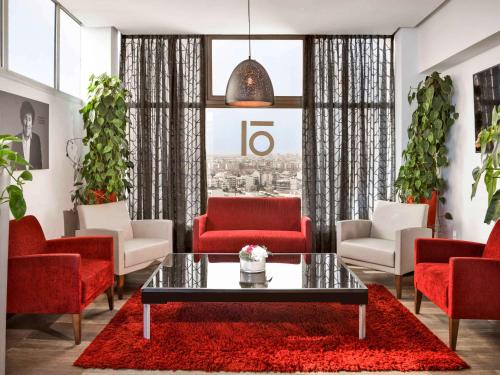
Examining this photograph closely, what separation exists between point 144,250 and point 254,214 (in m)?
1.52

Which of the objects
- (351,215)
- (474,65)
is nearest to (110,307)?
(351,215)

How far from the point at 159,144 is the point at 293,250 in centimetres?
242

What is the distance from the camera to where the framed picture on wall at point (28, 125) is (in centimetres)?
436

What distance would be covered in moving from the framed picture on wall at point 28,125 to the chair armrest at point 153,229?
3.62 feet

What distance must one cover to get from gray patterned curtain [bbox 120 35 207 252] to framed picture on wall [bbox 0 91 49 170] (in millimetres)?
1619

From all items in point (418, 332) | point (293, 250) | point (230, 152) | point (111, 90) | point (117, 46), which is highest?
point (117, 46)

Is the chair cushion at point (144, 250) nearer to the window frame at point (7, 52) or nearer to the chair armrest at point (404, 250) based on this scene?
the window frame at point (7, 52)

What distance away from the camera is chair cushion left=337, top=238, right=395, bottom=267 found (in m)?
4.85

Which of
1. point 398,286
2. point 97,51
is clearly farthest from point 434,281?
point 97,51

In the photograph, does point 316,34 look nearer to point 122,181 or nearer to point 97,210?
point 122,181

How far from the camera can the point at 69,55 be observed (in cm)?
606

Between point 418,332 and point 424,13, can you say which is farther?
point 424,13

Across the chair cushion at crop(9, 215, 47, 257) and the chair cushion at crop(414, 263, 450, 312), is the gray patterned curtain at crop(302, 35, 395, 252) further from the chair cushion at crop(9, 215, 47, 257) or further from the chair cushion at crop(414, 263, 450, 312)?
the chair cushion at crop(9, 215, 47, 257)

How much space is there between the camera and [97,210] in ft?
17.1
